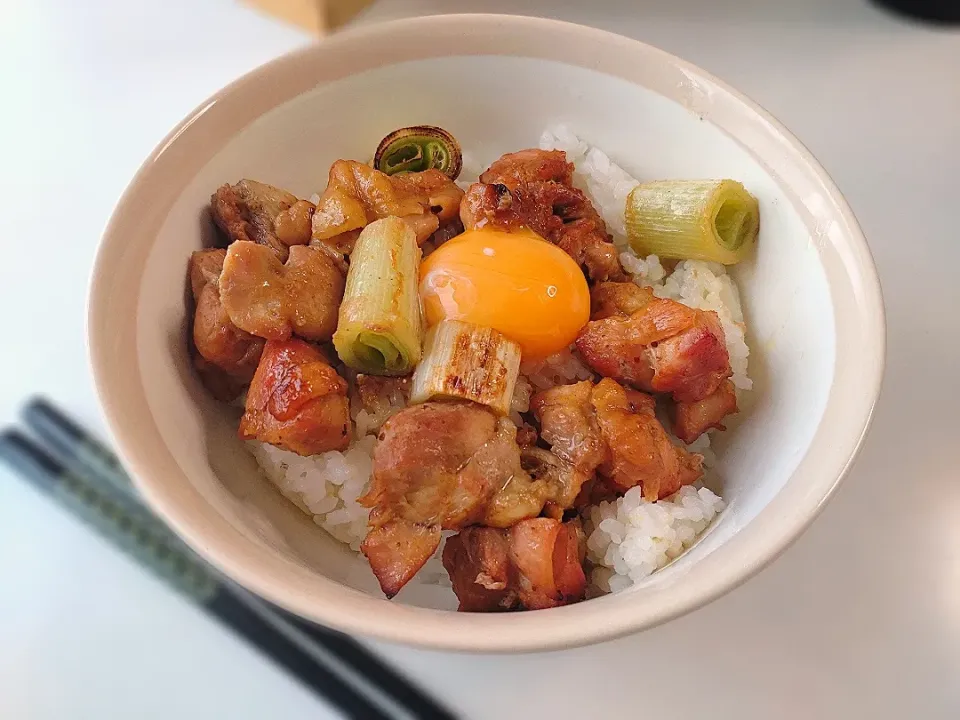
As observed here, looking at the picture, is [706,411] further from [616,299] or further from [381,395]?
[381,395]

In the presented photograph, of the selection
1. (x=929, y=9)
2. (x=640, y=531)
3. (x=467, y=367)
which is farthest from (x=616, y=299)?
(x=929, y=9)

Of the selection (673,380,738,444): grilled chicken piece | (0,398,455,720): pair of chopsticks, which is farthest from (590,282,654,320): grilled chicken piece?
(0,398,455,720): pair of chopsticks

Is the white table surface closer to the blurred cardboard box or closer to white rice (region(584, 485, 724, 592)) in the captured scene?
the blurred cardboard box

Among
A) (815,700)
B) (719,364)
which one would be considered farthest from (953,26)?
(815,700)

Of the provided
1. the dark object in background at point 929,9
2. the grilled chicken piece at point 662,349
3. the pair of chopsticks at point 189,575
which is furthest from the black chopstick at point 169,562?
the dark object in background at point 929,9

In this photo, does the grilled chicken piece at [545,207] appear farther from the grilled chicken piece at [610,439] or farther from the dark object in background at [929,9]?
the dark object in background at [929,9]
